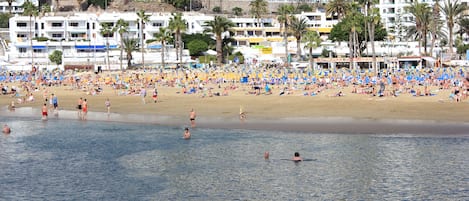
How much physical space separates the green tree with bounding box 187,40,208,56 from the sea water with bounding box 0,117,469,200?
210ft

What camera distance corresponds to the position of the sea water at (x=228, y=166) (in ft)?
78.3

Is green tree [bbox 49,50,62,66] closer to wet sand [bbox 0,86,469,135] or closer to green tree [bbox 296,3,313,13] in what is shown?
wet sand [bbox 0,86,469,135]

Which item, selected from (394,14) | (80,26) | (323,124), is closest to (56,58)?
(80,26)

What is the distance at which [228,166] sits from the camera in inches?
1110

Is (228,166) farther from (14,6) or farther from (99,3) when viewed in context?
(14,6)

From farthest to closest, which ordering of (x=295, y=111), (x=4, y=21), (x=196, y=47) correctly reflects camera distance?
(x=4, y=21) < (x=196, y=47) < (x=295, y=111)

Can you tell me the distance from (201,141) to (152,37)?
82.4m

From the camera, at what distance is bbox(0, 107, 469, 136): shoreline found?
34594mm

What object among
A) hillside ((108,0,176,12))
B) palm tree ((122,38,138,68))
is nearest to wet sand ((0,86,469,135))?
palm tree ((122,38,138,68))

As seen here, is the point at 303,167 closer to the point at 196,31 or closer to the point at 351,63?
the point at 351,63

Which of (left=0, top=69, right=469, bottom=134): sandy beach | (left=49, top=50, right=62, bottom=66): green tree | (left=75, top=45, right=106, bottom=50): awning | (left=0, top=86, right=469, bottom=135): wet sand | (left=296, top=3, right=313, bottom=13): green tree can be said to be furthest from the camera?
(left=296, top=3, right=313, bottom=13): green tree

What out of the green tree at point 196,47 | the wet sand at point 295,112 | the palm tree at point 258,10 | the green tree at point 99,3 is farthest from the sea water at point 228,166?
the green tree at point 99,3

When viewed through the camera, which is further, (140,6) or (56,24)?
(140,6)

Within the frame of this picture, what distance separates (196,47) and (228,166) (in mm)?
74057
